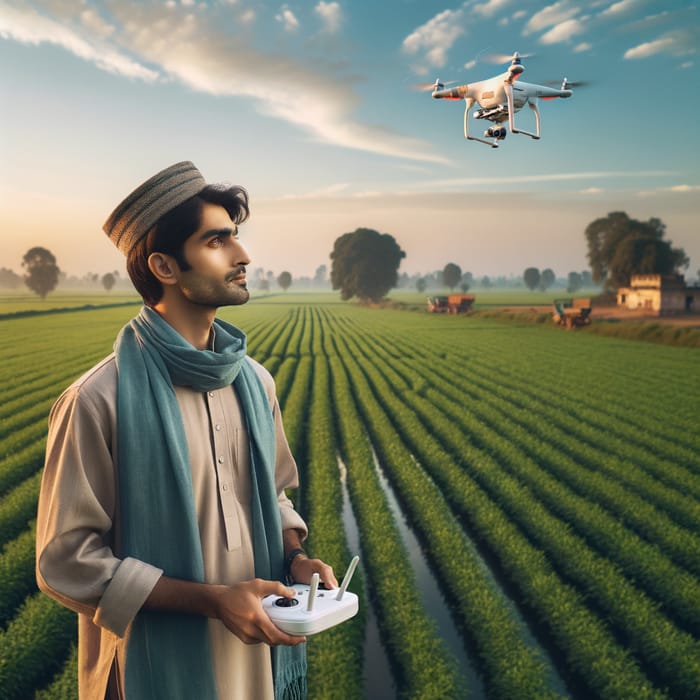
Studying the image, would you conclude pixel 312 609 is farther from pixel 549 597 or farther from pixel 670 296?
pixel 670 296

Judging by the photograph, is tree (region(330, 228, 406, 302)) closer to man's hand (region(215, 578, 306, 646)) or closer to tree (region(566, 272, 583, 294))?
man's hand (region(215, 578, 306, 646))

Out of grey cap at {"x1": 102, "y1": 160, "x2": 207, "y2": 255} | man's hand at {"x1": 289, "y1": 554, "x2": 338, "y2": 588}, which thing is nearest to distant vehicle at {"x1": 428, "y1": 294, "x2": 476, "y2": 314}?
man's hand at {"x1": 289, "y1": 554, "x2": 338, "y2": 588}

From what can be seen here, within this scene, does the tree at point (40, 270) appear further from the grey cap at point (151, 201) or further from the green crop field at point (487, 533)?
the grey cap at point (151, 201)

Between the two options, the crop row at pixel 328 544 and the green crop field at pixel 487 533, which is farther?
the green crop field at pixel 487 533

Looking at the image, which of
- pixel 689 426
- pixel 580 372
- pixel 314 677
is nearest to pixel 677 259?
pixel 580 372

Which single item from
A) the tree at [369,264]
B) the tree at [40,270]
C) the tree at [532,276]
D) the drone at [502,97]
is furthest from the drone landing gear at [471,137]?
the tree at [532,276]

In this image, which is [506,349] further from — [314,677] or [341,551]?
[314,677]
